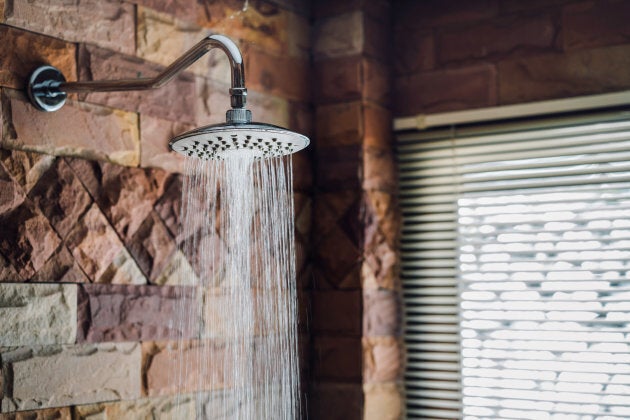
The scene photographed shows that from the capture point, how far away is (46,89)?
1669 millimetres

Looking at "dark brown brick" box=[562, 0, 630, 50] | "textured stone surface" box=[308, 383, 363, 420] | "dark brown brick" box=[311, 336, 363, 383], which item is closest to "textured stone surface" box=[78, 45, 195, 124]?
"dark brown brick" box=[311, 336, 363, 383]

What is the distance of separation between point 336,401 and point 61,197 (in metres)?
1.03

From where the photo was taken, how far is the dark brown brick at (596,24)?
84.9 inches

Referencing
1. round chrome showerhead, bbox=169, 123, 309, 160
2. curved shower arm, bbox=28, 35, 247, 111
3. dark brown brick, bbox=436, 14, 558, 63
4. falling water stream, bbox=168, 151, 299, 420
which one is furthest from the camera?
dark brown brick, bbox=436, 14, 558, 63

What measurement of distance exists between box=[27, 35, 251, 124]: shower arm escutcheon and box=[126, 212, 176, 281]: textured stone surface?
351mm

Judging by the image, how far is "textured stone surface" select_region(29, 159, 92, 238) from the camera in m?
1.67

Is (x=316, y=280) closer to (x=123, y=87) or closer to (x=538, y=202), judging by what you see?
(x=538, y=202)

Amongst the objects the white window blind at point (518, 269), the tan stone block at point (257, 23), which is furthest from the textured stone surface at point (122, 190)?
the white window blind at point (518, 269)

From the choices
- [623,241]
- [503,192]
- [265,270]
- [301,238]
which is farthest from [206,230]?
[623,241]

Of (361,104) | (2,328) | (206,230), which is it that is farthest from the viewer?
(361,104)

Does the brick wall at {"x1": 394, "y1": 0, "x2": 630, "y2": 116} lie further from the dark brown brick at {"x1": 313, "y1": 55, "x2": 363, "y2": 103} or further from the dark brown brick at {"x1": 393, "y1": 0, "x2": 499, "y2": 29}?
the dark brown brick at {"x1": 313, "y1": 55, "x2": 363, "y2": 103}

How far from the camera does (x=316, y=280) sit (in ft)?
7.88

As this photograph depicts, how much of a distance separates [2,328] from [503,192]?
1.37 meters

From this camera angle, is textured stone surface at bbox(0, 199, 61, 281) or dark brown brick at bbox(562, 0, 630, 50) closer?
textured stone surface at bbox(0, 199, 61, 281)
